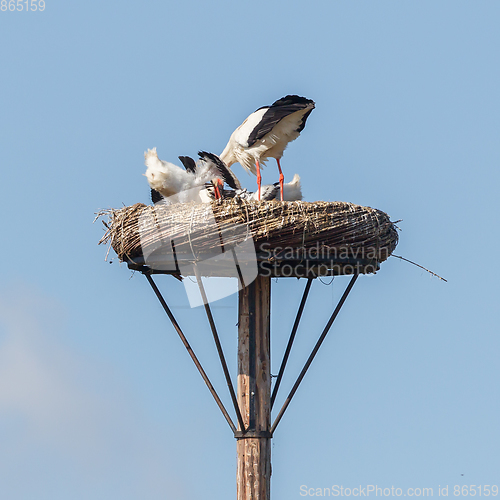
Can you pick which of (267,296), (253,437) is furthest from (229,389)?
(267,296)

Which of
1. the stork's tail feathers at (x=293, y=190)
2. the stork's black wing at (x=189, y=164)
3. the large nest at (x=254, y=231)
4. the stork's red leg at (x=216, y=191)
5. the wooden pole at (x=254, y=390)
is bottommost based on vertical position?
the wooden pole at (x=254, y=390)

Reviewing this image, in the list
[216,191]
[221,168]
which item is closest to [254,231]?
[216,191]

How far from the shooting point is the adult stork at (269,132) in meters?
A: 9.37

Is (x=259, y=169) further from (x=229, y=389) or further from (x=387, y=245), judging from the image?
(x=229, y=389)

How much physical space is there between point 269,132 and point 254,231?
2136 millimetres

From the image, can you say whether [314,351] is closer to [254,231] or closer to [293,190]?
[254,231]

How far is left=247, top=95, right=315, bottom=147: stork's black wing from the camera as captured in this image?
9.33 meters

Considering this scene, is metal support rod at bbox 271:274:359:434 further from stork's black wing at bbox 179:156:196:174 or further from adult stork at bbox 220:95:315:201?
stork's black wing at bbox 179:156:196:174

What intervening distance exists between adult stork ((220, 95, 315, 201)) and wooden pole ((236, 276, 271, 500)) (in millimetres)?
1619

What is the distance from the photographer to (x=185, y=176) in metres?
10.1

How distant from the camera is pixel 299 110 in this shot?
9.39 metres

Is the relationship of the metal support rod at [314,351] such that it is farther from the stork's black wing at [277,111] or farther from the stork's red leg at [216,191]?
the stork's black wing at [277,111]

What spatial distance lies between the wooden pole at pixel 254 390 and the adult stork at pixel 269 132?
63.7 inches

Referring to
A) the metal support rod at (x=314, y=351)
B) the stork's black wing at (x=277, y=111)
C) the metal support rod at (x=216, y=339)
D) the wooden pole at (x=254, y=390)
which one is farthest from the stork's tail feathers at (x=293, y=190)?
the metal support rod at (x=216, y=339)
